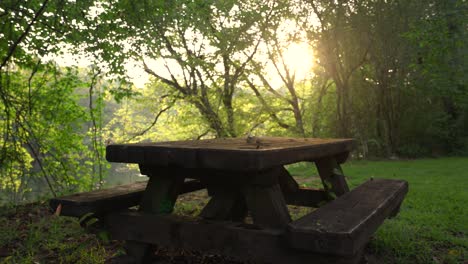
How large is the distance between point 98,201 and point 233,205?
1.08 metres

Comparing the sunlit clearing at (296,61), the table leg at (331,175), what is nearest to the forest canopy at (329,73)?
the sunlit clearing at (296,61)

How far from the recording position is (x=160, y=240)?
2.69 metres

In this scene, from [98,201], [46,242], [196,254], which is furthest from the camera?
[46,242]

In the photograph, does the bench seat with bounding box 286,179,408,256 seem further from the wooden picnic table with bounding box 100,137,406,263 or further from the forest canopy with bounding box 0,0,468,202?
the forest canopy with bounding box 0,0,468,202

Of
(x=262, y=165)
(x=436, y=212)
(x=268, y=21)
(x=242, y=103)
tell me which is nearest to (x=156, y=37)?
(x=268, y=21)

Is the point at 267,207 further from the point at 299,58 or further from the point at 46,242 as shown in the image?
the point at 299,58

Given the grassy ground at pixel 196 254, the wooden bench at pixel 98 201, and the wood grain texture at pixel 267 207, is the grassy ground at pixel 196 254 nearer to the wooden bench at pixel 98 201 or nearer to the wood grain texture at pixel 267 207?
the wooden bench at pixel 98 201

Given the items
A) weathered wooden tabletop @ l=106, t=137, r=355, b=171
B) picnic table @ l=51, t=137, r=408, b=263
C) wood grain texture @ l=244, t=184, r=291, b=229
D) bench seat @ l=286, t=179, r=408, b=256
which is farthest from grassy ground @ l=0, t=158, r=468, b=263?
wood grain texture @ l=244, t=184, r=291, b=229

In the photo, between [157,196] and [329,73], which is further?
[329,73]

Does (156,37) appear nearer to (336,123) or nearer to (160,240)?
(336,123)

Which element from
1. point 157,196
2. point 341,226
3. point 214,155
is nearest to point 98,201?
point 157,196

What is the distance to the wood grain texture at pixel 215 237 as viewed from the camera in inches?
87.7

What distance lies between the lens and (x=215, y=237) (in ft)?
8.14

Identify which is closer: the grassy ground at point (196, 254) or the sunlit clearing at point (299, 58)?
the grassy ground at point (196, 254)
